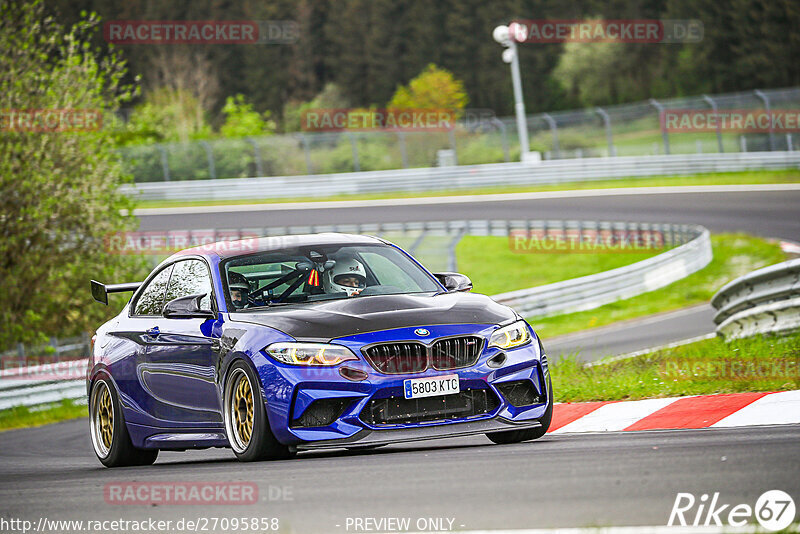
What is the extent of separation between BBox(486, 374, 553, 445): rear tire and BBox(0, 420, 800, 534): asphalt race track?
73 mm

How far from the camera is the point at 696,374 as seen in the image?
9.94m

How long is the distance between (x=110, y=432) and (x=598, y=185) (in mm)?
35856

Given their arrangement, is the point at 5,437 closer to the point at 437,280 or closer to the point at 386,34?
the point at 437,280

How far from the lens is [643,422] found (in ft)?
27.6

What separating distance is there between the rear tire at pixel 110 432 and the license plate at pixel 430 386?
2767 mm

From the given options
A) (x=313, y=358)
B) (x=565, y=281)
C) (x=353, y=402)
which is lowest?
(x=565, y=281)

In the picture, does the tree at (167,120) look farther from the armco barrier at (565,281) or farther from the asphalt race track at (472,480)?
the asphalt race track at (472,480)

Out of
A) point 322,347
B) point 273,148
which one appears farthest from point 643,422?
point 273,148

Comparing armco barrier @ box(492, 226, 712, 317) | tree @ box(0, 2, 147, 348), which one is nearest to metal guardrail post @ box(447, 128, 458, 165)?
armco barrier @ box(492, 226, 712, 317)

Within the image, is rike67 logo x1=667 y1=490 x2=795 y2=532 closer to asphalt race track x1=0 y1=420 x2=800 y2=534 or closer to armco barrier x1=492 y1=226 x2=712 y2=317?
asphalt race track x1=0 y1=420 x2=800 y2=534

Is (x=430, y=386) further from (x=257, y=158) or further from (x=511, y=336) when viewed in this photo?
(x=257, y=158)

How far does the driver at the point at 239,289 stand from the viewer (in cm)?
822

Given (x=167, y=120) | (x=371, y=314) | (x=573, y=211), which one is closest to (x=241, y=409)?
(x=371, y=314)

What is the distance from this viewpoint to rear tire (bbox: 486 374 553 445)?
7.87 m
